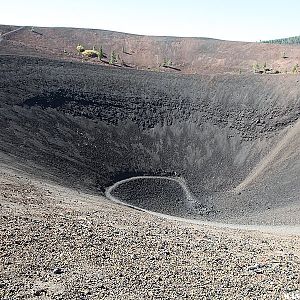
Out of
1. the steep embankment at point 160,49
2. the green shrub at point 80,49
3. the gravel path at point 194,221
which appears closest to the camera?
the gravel path at point 194,221

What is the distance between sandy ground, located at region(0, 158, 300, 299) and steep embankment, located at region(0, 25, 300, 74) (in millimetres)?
53739

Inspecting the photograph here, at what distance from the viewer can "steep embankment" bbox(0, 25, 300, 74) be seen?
76625 millimetres

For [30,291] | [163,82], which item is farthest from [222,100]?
[30,291]

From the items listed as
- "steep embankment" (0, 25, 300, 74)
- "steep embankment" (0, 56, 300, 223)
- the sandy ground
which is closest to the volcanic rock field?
the sandy ground

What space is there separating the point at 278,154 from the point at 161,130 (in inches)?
596

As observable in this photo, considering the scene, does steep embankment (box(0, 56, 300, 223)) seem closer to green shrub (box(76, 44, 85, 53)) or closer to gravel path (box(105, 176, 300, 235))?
gravel path (box(105, 176, 300, 235))

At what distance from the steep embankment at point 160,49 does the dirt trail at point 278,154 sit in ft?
84.3

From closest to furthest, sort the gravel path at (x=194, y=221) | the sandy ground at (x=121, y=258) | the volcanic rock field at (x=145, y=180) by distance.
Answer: the sandy ground at (x=121, y=258), the volcanic rock field at (x=145, y=180), the gravel path at (x=194, y=221)

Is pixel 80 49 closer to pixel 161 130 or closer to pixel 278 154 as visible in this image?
pixel 161 130

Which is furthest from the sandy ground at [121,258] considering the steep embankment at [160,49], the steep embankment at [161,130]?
the steep embankment at [160,49]

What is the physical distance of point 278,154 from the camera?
4788 cm

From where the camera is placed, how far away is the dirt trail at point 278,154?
151 ft

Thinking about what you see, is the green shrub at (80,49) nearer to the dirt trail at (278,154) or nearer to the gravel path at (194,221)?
the gravel path at (194,221)

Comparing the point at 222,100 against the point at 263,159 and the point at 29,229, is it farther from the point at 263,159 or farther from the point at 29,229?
the point at 29,229
